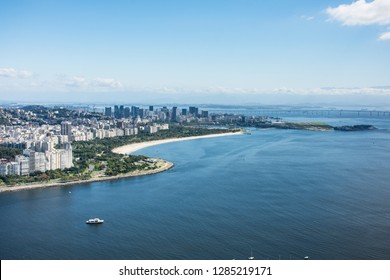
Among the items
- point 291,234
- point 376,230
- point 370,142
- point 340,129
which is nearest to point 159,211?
point 291,234

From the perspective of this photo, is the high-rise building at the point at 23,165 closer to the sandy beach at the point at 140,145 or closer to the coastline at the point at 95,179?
the coastline at the point at 95,179

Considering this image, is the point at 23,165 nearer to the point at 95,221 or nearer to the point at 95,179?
the point at 95,179

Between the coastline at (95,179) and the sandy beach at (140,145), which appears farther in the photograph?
the sandy beach at (140,145)

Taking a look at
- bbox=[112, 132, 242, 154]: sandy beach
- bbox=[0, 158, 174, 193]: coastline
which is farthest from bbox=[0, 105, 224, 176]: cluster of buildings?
bbox=[112, 132, 242, 154]: sandy beach

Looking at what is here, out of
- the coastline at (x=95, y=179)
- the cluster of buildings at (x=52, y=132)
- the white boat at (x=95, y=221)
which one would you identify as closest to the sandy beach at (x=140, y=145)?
the cluster of buildings at (x=52, y=132)

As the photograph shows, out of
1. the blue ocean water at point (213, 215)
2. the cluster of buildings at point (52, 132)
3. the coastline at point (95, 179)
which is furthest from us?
the cluster of buildings at point (52, 132)

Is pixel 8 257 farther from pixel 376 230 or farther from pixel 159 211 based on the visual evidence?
pixel 376 230

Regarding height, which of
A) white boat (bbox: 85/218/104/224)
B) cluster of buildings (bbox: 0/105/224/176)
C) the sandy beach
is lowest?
white boat (bbox: 85/218/104/224)

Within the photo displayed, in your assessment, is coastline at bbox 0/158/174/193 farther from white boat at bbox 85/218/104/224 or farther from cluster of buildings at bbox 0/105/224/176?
white boat at bbox 85/218/104/224

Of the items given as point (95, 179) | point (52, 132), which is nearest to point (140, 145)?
point (52, 132)
